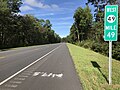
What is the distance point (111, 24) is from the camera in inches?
334

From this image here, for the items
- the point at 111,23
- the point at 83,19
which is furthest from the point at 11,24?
the point at 111,23

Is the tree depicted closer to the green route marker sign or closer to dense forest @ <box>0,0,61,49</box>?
dense forest @ <box>0,0,61,49</box>

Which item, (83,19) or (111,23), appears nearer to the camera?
(111,23)

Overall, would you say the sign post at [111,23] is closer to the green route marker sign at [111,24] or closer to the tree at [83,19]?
the green route marker sign at [111,24]

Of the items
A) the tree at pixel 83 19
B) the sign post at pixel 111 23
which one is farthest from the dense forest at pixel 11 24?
the sign post at pixel 111 23

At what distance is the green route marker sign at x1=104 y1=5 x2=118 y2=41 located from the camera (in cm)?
845

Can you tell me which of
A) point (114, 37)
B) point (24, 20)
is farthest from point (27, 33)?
point (114, 37)

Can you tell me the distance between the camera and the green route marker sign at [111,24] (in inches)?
332

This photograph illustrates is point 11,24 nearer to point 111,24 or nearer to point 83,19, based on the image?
point 83,19

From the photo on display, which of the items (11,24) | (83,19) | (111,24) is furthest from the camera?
(83,19)

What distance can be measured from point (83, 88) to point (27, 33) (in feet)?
250

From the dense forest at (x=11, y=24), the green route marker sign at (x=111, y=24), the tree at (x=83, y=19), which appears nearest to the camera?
the green route marker sign at (x=111, y=24)

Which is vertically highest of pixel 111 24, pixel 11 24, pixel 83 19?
pixel 83 19

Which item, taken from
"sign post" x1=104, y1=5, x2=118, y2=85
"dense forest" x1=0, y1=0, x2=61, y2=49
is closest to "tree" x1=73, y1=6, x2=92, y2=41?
"dense forest" x1=0, y1=0, x2=61, y2=49
